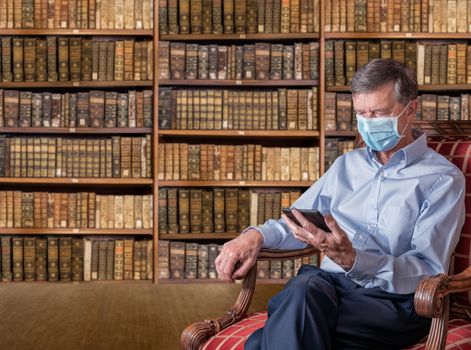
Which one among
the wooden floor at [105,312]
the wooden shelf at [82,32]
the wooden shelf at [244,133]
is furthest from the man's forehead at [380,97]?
the wooden shelf at [82,32]

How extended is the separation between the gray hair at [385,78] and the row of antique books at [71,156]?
2.55 metres

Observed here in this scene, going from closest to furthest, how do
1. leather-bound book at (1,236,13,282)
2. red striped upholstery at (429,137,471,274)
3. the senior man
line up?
the senior man < red striped upholstery at (429,137,471,274) < leather-bound book at (1,236,13,282)

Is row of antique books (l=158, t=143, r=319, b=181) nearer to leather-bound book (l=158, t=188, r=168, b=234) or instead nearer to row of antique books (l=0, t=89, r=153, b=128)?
leather-bound book (l=158, t=188, r=168, b=234)

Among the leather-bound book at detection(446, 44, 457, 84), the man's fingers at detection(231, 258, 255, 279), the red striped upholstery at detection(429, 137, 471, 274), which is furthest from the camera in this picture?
the leather-bound book at detection(446, 44, 457, 84)

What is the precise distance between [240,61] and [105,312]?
1.72 meters

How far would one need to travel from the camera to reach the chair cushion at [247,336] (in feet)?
5.68

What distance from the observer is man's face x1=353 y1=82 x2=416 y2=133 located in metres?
1.97

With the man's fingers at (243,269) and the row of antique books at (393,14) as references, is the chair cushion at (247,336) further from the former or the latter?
the row of antique books at (393,14)

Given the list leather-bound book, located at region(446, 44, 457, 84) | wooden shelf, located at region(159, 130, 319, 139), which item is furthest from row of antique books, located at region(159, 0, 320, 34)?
leather-bound book, located at region(446, 44, 457, 84)

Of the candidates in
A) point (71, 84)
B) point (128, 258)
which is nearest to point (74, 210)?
point (128, 258)

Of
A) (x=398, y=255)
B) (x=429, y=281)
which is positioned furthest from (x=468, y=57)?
(x=429, y=281)

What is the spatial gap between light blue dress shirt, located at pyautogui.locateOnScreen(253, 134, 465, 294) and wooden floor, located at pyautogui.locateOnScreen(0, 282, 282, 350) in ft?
4.20

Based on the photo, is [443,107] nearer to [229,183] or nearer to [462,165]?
[229,183]

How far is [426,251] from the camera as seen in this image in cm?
173
